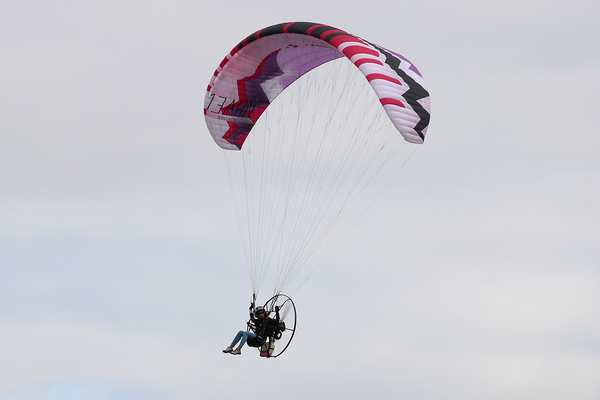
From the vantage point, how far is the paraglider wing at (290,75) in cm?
2111

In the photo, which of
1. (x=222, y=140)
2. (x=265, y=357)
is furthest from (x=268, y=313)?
(x=222, y=140)

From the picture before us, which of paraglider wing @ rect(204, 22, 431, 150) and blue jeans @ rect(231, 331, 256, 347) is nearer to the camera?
paraglider wing @ rect(204, 22, 431, 150)

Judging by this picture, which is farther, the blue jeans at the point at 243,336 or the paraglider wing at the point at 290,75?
the blue jeans at the point at 243,336

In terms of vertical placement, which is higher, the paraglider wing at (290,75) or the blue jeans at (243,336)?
the paraglider wing at (290,75)

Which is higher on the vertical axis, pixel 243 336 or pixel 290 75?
pixel 290 75

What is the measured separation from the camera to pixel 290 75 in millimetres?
26750

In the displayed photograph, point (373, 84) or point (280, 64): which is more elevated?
point (280, 64)

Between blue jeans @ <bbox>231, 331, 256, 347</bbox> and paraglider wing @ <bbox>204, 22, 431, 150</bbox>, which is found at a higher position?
paraglider wing @ <bbox>204, 22, 431, 150</bbox>

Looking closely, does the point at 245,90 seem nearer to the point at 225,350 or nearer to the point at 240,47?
the point at 240,47

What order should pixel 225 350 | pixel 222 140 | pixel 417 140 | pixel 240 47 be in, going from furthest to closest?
pixel 222 140, pixel 240 47, pixel 225 350, pixel 417 140

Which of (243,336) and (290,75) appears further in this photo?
(290,75)

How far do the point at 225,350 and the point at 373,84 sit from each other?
23.0ft

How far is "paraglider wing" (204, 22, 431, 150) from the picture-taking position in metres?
21.1

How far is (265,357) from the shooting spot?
77.9 feet
